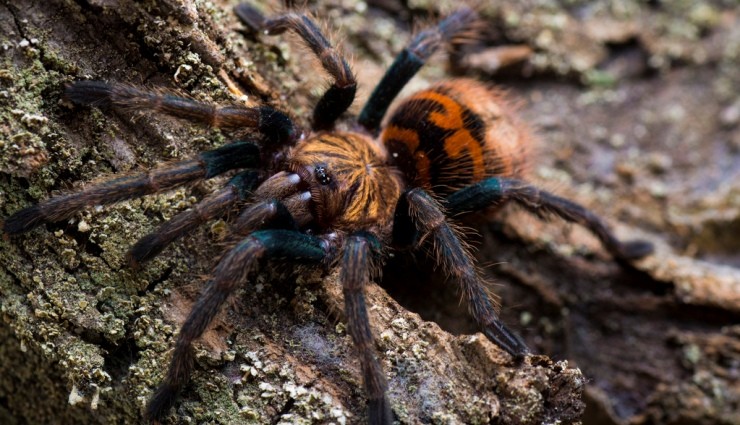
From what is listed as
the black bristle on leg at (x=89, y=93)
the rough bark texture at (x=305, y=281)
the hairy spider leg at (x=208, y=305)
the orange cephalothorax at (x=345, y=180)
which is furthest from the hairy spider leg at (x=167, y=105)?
the hairy spider leg at (x=208, y=305)

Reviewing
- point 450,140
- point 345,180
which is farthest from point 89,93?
point 450,140

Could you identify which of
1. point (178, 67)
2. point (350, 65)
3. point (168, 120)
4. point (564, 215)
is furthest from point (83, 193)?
point (564, 215)

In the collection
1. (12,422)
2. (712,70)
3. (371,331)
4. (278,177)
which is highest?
(712,70)

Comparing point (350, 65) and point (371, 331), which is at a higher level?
point (350, 65)

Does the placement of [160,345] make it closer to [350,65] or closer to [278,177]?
[278,177]

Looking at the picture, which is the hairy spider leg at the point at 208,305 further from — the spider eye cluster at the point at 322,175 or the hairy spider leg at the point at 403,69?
the hairy spider leg at the point at 403,69

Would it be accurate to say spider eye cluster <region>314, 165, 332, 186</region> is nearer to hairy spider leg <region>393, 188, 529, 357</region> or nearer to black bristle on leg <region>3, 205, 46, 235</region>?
hairy spider leg <region>393, 188, 529, 357</region>

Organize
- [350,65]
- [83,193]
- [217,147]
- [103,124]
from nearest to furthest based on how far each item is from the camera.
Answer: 1. [83,193]
2. [103,124]
3. [217,147]
4. [350,65]
